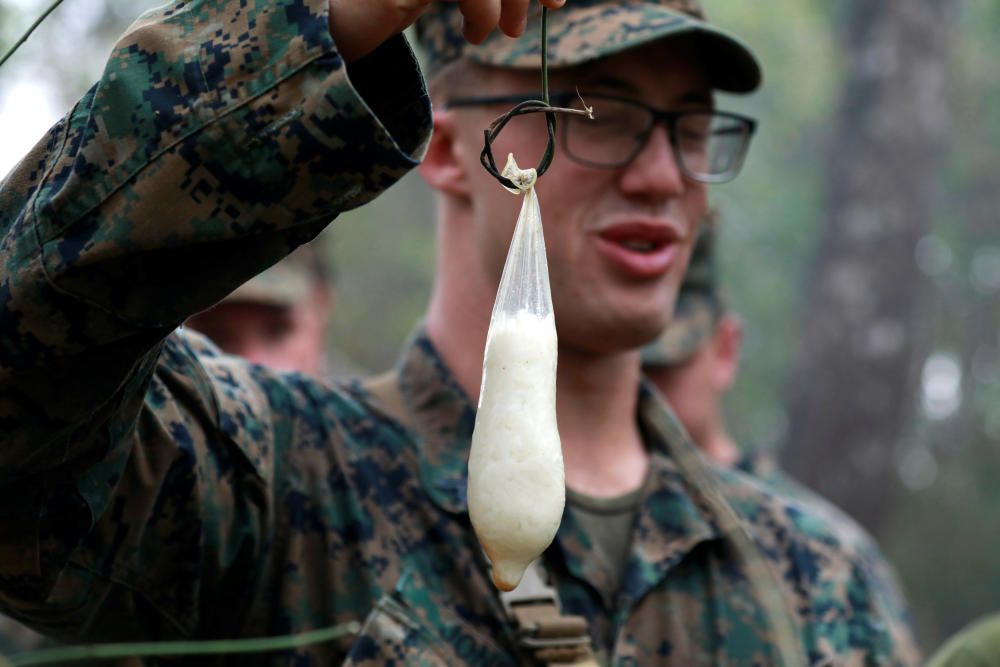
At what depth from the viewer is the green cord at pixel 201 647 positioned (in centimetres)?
222

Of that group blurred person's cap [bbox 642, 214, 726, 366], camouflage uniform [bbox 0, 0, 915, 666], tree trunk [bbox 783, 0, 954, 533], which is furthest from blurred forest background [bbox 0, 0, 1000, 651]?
camouflage uniform [bbox 0, 0, 915, 666]

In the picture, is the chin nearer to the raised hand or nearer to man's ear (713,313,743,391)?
the raised hand

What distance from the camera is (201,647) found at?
7.39 ft

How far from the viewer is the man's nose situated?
270cm

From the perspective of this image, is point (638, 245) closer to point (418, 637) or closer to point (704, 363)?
point (418, 637)

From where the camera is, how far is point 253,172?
1.65 meters

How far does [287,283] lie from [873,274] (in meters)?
4.74

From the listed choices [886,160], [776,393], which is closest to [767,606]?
[886,160]

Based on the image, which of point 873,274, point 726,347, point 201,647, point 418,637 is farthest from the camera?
point 873,274

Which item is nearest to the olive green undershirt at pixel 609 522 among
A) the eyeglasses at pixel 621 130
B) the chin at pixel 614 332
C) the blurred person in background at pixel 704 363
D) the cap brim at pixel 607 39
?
the chin at pixel 614 332

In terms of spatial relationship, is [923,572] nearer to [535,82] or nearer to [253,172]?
[535,82]

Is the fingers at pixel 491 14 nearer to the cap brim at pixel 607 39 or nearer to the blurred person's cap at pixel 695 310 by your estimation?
the cap brim at pixel 607 39

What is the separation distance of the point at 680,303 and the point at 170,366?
3742mm

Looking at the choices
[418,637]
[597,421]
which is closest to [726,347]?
[597,421]
